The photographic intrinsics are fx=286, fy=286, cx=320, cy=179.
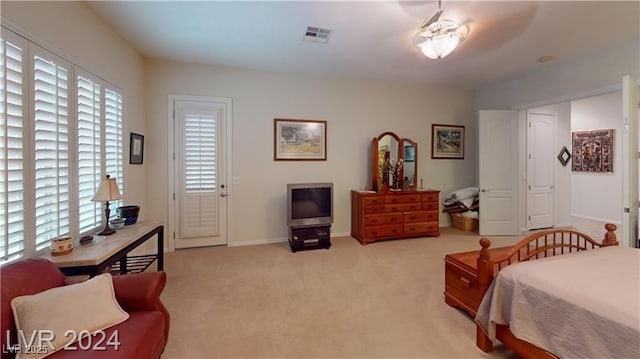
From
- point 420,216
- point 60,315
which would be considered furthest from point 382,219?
Answer: point 60,315

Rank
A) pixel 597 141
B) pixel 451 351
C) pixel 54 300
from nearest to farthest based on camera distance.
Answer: pixel 54 300
pixel 451 351
pixel 597 141

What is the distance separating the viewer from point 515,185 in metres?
5.04

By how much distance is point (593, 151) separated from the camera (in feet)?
20.4

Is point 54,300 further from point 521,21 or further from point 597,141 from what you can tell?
point 597,141

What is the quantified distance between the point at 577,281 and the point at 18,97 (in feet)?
11.5

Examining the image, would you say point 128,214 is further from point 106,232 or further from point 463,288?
point 463,288

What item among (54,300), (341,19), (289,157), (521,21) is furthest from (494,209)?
(54,300)

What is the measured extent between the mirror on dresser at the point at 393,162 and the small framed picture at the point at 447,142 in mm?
637

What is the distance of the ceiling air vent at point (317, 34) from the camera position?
10.1ft

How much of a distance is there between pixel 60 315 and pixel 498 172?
5814 mm

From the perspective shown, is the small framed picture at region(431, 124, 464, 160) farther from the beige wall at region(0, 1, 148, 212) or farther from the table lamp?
the table lamp

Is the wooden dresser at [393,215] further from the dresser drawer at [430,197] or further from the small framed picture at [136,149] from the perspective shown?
the small framed picture at [136,149]

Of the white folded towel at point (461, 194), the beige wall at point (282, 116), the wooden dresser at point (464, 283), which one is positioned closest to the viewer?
the wooden dresser at point (464, 283)

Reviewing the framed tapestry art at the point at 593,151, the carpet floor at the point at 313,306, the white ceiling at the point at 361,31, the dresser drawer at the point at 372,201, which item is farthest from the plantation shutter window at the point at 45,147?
the framed tapestry art at the point at 593,151
